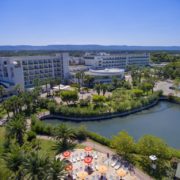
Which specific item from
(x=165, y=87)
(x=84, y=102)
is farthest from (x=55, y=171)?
(x=165, y=87)

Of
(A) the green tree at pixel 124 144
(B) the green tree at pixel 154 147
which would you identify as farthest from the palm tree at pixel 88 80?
(B) the green tree at pixel 154 147

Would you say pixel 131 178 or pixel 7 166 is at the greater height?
pixel 7 166

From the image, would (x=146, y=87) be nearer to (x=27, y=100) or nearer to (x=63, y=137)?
(x=27, y=100)

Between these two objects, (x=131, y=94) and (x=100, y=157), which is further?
(x=131, y=94)

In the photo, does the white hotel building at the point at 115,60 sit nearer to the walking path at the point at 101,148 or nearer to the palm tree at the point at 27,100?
the palm tree at the point at 27,100

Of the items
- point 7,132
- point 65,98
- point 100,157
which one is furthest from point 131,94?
point 7,132

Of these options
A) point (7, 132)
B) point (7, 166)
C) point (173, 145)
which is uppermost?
point (7, 166)

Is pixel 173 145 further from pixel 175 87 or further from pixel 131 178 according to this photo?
pixel 175 87
